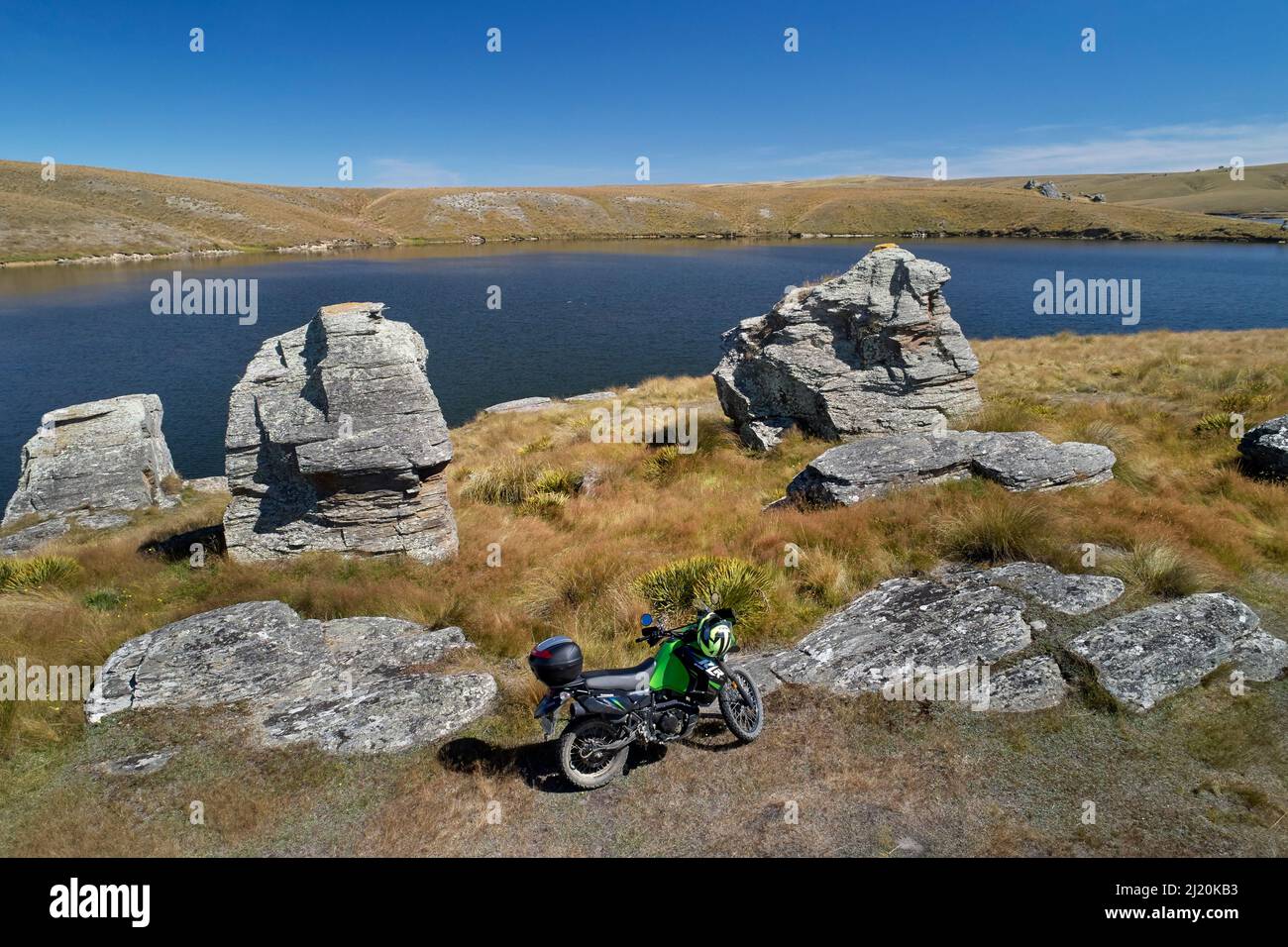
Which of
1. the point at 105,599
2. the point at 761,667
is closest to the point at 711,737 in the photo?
Result: the point at 761,667

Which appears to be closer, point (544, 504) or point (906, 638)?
point (906, 638)

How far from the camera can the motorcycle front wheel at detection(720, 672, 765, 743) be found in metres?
6.72

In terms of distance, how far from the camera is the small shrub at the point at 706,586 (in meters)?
9.45

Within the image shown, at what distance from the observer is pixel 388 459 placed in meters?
13.1

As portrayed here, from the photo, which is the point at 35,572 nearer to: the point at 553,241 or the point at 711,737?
the point at 711,737

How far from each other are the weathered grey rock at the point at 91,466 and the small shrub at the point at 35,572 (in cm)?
662

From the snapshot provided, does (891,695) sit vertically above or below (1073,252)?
below

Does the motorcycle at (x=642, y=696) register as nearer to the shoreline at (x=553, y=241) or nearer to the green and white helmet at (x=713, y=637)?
the green and white helmet at (x=713, y=637)

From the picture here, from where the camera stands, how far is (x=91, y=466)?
20594 mm

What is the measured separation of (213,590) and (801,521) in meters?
10.6

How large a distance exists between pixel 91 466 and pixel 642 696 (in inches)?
885

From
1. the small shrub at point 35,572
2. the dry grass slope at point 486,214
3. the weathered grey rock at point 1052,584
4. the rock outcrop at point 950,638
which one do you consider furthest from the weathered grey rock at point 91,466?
the dry grass slope at point 486,214

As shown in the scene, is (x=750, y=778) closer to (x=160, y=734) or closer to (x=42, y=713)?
(x=160, y=734)
